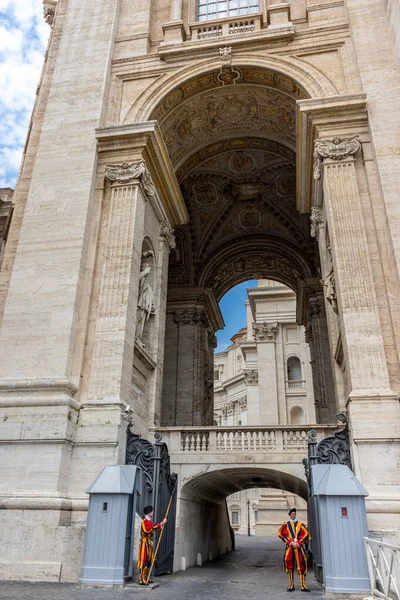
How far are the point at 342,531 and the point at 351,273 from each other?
541 centimetres

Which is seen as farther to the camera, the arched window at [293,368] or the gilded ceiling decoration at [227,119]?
the arched window at [293,368]

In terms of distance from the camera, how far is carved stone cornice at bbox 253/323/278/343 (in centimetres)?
3584

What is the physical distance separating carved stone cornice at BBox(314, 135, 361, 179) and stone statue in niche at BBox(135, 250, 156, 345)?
530cm

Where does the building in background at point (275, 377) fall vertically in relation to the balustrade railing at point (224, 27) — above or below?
below

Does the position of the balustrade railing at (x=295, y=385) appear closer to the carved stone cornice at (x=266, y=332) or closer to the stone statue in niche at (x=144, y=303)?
the carved stone cornice at (x=266, y=332)

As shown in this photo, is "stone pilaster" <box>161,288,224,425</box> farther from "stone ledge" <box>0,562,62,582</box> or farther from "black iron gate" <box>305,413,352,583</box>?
"stone ledge" <box>0,562,62,582</box>

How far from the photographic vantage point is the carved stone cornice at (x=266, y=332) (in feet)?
118

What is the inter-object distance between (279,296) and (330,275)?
2433 centimetres

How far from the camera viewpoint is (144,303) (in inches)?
519

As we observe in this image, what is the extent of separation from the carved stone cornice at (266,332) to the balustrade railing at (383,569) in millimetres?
28109

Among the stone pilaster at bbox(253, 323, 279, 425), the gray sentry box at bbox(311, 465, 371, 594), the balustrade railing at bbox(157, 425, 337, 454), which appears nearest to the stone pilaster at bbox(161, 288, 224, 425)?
the balustrade railing at bbox(157, 425, 337, 454)

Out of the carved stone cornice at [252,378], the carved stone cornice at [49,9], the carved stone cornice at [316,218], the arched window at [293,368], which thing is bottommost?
the carved stone cornice at [316,218]

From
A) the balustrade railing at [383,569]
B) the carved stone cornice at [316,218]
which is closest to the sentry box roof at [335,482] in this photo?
the balustrade railing at [383,569]

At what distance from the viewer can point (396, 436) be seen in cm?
930
